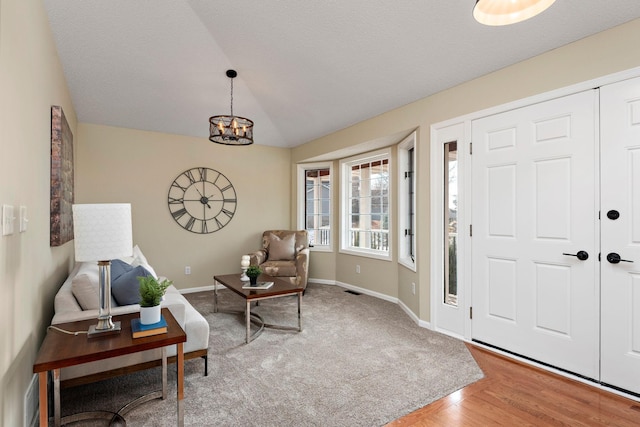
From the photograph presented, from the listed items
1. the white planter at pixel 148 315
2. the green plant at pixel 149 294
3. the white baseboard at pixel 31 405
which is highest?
the green plant at pixel 149 294

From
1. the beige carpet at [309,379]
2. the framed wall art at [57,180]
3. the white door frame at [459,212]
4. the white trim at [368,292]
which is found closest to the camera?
the beige carpet at [309,379]

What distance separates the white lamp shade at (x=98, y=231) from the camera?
1561 millimetres

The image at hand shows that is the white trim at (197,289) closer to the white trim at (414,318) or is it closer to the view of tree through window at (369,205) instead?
the view of tree through window at (369,205)

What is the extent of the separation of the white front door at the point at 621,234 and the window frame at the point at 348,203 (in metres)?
2.52

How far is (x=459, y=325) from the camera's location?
10.2 ft

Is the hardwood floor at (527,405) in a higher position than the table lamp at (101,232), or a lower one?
lower

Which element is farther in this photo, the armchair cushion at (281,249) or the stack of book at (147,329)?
the armchair cushion at (281,249)

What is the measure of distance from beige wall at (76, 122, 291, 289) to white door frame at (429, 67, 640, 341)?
3.19 meters

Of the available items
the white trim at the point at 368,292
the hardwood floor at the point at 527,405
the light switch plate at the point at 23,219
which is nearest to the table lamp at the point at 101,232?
the light switch plate at the point at 23,219

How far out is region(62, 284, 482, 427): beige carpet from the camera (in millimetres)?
1914

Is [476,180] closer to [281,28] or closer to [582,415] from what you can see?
[582,415]

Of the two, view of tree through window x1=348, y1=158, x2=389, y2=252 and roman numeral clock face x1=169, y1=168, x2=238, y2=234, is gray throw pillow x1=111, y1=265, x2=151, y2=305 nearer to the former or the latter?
roman numeral clock face x1=169, y1=168, x2=238, y2=234

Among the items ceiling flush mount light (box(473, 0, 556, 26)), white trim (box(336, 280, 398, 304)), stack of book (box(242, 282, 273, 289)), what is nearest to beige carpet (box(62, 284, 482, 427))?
stack of book (box(242, 282, 273, 289))

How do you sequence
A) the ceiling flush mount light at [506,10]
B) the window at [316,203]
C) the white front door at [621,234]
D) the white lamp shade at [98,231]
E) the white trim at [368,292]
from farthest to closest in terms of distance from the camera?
1. the window at [316,203]
2. the white trim at [368,292]
3. the white front door at [621,234]
4. the white lamp shade at [98,231]
5. the ceiling flush mount light at [506,10]
